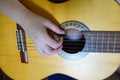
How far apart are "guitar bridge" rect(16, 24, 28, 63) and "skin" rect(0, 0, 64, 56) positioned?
0.09 metres

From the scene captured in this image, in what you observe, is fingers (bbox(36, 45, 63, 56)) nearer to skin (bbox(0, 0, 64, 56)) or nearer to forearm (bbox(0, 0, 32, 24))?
skin (bbox(0, 0, 64, 56))

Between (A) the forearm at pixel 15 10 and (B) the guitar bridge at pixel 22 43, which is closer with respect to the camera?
(A) the forearm at pixel 15 10

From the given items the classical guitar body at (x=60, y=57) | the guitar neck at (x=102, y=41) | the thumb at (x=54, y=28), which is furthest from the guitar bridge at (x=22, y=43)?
the guitar neck at (x=102, y=41)

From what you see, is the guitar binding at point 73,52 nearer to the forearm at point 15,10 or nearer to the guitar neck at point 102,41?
the guitar neck at point 102,41

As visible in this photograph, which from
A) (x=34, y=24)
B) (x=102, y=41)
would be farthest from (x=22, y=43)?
(x=102, y=41)

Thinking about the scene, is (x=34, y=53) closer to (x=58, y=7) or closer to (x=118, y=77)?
(x=58, y=7)

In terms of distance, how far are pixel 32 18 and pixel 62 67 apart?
285mm

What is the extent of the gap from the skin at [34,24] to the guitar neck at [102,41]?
130 mm

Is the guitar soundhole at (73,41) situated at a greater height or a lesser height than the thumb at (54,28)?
lesser

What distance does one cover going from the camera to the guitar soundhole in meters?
1.12

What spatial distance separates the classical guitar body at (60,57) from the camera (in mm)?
1051

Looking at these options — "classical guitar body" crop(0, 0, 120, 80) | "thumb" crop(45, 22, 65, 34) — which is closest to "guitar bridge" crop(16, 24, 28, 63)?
"classical guitar body" crop(0, 0, 120, 80)

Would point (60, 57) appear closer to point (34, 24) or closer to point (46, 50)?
point (46, 50)

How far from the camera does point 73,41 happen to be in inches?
44.8
